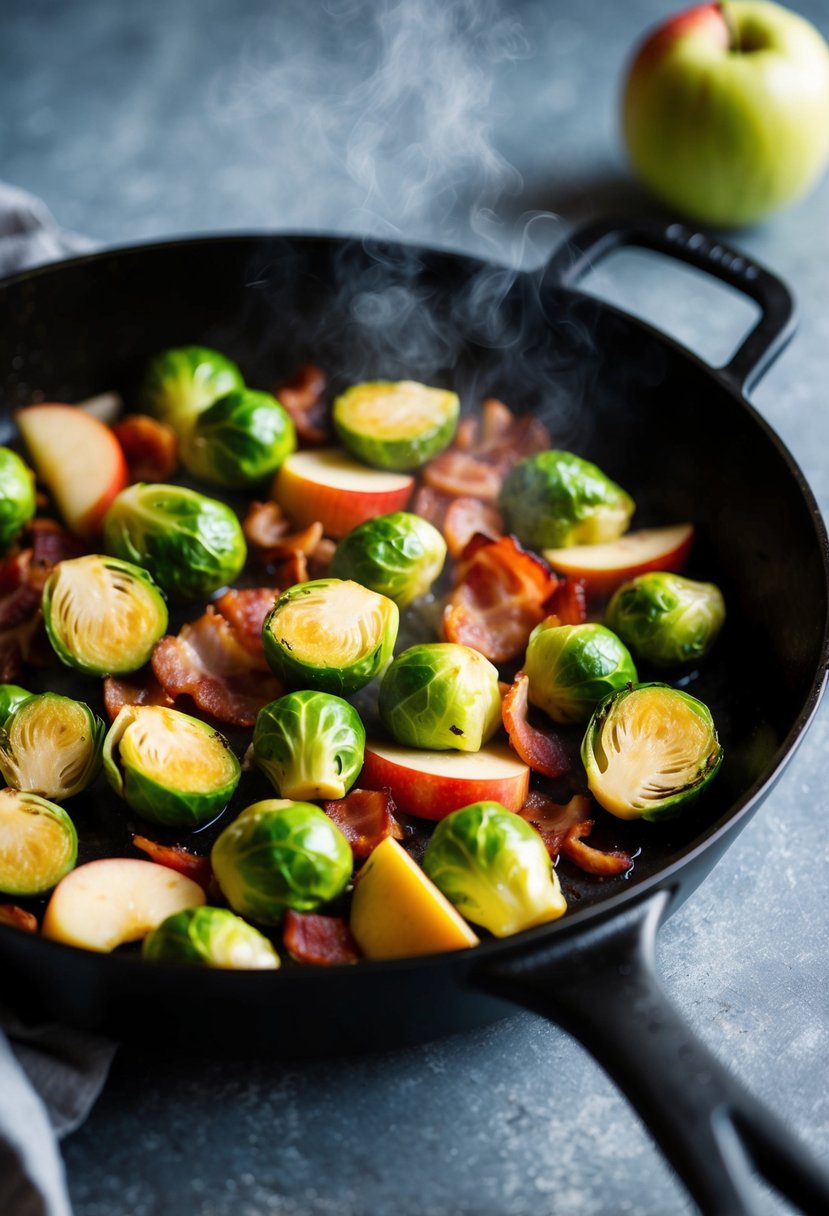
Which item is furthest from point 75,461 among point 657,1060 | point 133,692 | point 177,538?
point 657,1060

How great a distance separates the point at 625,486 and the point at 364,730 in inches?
46.3

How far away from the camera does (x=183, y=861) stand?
2383mm

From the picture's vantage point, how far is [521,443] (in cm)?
335

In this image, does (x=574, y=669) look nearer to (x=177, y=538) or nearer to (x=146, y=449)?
(x=177, y=538)

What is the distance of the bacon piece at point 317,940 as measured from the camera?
2205 millimetres

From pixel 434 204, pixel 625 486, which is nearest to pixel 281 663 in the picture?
pixel 625 486

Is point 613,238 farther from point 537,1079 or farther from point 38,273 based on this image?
point 537,1079

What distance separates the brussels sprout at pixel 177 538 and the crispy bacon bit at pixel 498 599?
58cm

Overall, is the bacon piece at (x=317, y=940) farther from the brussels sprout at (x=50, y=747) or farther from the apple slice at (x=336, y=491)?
the apple slice at (x=336, y=491)

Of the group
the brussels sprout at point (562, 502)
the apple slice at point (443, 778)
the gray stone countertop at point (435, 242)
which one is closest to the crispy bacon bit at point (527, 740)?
the apple slice at point (443, 778)

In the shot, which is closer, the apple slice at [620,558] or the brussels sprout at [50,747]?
the brussels sprout at [50,747]

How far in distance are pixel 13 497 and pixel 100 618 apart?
1.75ft

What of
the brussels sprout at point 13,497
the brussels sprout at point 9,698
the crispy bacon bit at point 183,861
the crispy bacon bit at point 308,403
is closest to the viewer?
the crispy bacon bit at point 183,861

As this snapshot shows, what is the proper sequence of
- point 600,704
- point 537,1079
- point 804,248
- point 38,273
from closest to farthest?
point 537,1079
point 600,704
point 38,273
point 804,248
